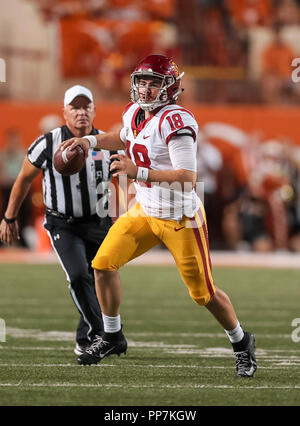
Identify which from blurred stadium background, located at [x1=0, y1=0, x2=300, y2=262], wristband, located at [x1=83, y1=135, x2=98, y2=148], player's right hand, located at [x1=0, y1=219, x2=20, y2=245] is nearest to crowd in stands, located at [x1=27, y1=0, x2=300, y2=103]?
blurred stadium background, located at [x1=0, y1=0, x2=300, y2=262]

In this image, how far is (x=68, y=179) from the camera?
578 centimetres

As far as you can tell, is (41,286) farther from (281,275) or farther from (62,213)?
(62,213)

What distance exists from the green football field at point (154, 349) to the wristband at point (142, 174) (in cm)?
96

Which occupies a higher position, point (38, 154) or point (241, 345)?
point (38, 154)

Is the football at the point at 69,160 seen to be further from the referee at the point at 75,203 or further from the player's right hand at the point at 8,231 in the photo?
the player's right hand at the point at 8,231

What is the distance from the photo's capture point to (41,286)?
9367 millimetres

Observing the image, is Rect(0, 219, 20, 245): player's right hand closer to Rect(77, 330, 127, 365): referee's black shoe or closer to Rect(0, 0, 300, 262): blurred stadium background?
Rect(77, 330, 127, 365): referee's black shoe

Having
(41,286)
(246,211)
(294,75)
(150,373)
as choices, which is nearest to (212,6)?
(294,75)

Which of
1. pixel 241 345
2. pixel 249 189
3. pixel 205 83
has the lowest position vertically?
pixel 249 189

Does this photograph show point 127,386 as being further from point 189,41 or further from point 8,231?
point 189,41

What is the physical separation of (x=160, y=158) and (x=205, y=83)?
9.89 m

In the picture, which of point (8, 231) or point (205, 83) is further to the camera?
point (205, 83)

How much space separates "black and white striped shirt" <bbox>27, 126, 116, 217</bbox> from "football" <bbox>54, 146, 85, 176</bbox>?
0.65m

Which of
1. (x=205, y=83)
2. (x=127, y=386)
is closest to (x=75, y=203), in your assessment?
(x=127, y=386)
